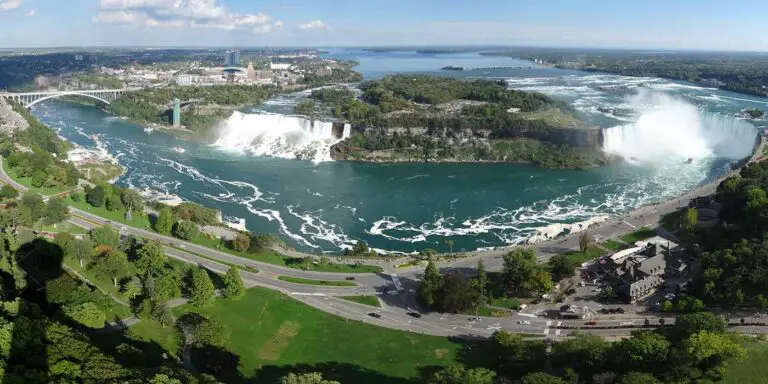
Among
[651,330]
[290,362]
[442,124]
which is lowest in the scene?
[290,362]

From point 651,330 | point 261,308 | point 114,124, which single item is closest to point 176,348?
point 261,308

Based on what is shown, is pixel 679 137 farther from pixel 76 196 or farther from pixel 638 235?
pixel 76 196

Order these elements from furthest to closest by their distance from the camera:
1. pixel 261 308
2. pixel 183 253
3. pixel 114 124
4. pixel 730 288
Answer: pixel 114 124 < pixel 183 253 < pixel 261 308 < pixel 730 288

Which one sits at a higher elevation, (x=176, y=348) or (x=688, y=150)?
(x=688, y=150)

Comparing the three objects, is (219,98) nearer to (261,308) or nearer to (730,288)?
(261,308)

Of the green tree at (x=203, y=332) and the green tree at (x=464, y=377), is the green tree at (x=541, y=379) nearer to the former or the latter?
the green tree at (x=464, y=377)

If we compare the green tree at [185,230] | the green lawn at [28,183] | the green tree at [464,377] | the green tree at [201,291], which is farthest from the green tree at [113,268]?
the green tree at [464,377]

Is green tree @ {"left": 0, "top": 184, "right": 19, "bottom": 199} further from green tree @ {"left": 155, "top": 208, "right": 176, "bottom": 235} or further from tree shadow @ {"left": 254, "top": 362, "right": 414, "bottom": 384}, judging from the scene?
tree shadow @ {"left": 254, "top": 362, "right": 414, "bottom": 384}

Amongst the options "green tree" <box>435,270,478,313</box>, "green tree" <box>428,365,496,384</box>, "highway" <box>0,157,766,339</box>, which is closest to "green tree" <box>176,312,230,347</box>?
"highway" <box>0,157,766,339</box>
